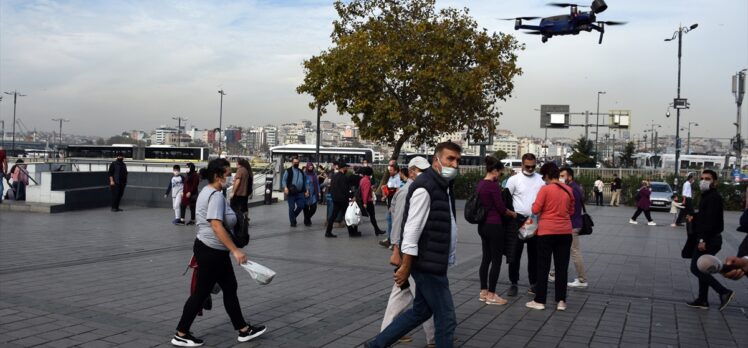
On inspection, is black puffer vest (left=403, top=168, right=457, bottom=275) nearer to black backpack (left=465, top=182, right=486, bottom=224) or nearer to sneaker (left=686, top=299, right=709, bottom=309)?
black backpack (left=465, top=182, right=486, bottom=224)

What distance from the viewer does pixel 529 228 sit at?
741 centimetres

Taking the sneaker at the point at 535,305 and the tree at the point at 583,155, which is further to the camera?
the tree at the point at 583,155

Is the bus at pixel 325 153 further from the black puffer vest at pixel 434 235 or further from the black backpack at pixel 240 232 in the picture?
the black puffer vest at pixel 434 235

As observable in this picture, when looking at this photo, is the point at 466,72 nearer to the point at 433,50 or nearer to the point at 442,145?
the point at 433,50

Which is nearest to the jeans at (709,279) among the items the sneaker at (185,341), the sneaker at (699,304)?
the sneaker at (699,304)

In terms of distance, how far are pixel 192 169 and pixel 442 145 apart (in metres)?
11.0

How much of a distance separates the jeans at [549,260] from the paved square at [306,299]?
0.24 meters

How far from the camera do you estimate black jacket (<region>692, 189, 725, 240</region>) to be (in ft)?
24.8

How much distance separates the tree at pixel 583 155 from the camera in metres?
59.9

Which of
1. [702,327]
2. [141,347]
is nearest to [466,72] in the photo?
[702,327]

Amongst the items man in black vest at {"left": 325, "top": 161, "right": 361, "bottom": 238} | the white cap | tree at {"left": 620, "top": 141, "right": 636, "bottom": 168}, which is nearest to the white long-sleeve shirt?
the white cap

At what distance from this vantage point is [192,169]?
1510 centimetres

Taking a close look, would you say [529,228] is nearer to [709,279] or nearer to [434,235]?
[709,279]

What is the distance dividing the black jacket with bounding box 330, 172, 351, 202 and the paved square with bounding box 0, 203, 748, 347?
4.85ft
